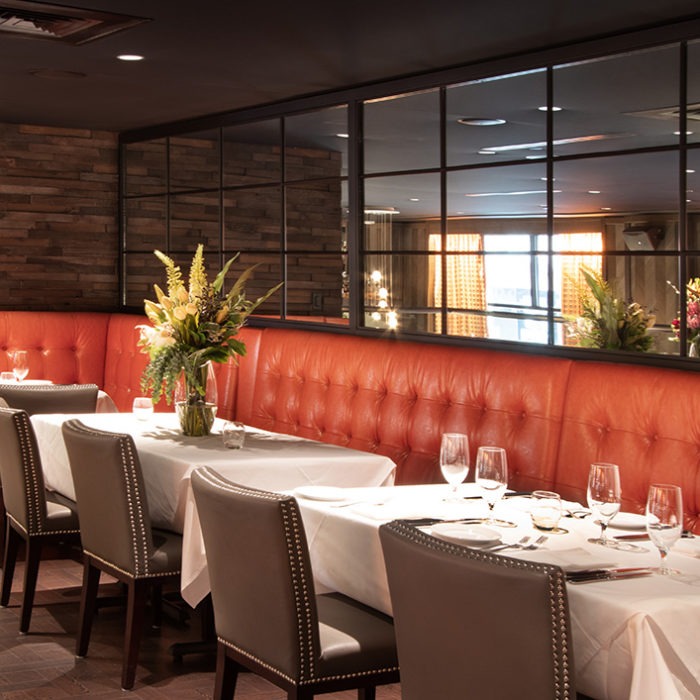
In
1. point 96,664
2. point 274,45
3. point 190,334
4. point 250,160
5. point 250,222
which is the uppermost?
point 274,45

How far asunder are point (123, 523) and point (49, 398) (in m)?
1.84

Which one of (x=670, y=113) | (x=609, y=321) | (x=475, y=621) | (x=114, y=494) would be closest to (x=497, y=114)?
(x=670, y=113)

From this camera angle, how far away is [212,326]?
462cm

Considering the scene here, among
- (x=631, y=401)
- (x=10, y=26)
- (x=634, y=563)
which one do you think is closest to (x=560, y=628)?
(x=634, y=563)

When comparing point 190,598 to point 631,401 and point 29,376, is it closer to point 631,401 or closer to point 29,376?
point 631,401

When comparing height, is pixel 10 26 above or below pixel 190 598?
above

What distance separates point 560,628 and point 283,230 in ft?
16.5

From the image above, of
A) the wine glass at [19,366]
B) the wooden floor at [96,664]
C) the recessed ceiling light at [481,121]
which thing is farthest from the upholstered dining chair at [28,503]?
the recessed ceiling light at [481,121]

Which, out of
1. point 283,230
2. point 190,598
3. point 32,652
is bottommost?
point 32,652

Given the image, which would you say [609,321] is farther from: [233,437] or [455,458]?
[455,458]

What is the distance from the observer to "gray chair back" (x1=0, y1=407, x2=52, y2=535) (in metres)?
4.48

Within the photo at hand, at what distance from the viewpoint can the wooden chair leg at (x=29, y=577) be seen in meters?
4.58

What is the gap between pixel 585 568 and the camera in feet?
8.49

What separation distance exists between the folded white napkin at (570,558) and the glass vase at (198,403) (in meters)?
2.15
